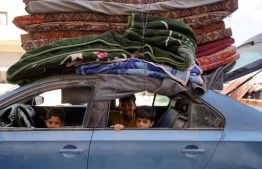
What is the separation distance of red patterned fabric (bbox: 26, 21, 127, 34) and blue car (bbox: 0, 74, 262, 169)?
27.6 inches

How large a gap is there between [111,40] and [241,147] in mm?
1521

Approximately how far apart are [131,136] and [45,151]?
722 millimetres

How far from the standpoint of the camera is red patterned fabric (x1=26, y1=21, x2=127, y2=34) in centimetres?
356

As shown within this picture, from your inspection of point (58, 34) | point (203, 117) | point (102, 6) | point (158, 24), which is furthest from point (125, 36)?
point (203, 117)

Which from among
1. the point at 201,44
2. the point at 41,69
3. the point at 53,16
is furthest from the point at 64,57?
the point at 201,44

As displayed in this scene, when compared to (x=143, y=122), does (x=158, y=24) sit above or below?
above

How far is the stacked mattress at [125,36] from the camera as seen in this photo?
313 centimetres

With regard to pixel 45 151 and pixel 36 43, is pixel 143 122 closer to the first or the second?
pixel 45 151

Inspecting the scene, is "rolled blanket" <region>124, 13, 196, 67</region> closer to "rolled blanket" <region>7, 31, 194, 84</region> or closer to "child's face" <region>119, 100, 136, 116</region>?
"rolled blanket" <region>7, 31, 194, 84</region>

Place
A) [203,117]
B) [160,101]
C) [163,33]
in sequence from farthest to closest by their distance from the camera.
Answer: [160,101] < [163,33] < [203,117]

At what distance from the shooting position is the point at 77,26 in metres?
3.60

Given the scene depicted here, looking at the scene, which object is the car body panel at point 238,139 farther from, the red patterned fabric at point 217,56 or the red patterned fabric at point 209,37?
the red patterned fabric at point 209,37

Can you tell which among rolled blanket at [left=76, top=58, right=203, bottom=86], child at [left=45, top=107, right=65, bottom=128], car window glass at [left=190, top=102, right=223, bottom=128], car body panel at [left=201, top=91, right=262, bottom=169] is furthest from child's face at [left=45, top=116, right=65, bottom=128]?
car body panel at [left=201, top=91, right=262, bottom=169]

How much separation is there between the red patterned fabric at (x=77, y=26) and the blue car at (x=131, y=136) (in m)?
0.70
